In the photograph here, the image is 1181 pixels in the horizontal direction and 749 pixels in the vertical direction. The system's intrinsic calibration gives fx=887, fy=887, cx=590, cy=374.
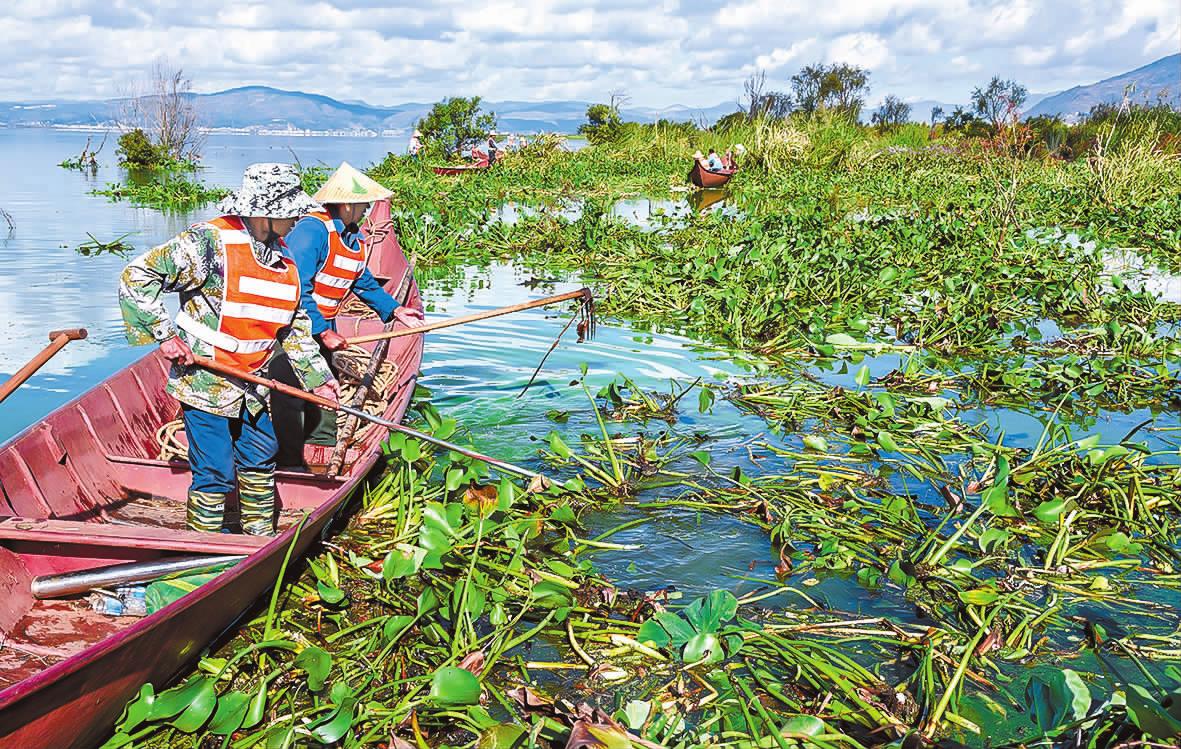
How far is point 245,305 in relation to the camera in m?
3.84

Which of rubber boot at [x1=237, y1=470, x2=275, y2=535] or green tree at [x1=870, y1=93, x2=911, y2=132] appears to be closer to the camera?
rubber boot at [x1=237, y1=470, x2=275, y2=535]

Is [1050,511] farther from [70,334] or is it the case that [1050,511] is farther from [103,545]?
[70,334]

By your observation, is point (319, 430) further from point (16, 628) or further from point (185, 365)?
point (16, 628)

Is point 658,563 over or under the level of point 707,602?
under

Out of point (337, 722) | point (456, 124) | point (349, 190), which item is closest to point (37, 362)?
point (337, 722)

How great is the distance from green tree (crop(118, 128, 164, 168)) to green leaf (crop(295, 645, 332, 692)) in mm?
33366

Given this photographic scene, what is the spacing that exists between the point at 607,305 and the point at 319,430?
561 centimetres

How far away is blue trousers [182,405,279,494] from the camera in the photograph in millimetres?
3984

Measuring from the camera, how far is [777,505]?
196 inches

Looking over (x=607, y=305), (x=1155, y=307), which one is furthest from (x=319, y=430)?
(x=1155, y=307)

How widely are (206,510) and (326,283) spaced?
1.81 meters

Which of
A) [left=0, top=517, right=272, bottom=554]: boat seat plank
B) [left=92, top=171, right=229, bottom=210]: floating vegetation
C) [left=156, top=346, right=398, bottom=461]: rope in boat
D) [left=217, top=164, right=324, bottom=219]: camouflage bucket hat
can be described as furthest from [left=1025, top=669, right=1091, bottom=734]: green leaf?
[left=92, top=171, right=229, bottom=210]: floating vegetation

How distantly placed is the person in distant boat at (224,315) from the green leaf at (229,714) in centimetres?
135

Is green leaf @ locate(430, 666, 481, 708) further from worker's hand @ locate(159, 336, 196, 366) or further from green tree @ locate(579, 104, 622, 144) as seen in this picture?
green tree @ locate(579, 104, 622, 144)
